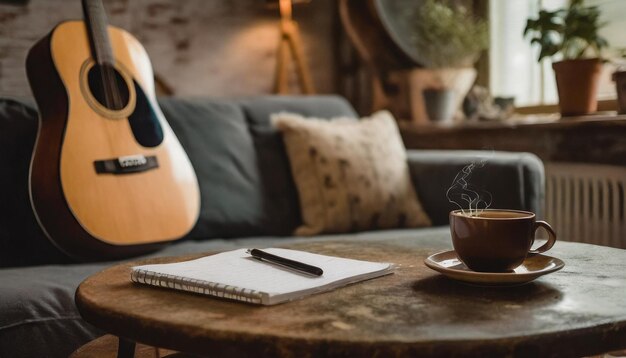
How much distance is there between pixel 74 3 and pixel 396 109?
145 cm

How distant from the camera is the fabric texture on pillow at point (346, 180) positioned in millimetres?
1896

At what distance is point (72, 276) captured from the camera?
4.53 feet

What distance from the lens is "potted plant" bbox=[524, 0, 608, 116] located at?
2057 millimetres

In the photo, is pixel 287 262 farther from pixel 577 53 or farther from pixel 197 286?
pixel 577 53

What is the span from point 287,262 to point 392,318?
23 centimetres

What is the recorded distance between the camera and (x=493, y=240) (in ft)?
2.57

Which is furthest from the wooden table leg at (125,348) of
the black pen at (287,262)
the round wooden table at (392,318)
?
the black pen at (287,262)

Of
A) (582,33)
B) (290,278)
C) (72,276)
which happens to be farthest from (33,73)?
(582,33)

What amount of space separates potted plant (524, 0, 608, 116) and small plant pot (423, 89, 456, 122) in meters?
0.45

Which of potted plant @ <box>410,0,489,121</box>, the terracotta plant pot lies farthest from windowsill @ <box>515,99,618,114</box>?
potted plant @ <box>410,0,489,121</box>

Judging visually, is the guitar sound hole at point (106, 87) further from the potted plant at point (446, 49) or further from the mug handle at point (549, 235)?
the potted plant at point (446, 49)

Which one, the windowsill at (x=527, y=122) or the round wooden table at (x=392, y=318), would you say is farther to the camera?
the windowsill at (x=527, y=122)

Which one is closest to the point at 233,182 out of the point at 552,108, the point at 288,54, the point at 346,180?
the point at 346,180

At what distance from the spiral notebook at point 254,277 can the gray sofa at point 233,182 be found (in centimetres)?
47
